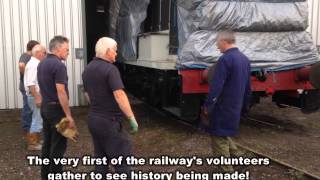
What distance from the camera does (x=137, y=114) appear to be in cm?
956

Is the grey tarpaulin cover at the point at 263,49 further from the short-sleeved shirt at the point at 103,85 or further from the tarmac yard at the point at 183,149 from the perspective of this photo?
the short-sleeved shirt at the point at 103,85

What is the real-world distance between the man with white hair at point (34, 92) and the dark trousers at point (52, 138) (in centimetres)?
113

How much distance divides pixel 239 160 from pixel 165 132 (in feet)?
8.30

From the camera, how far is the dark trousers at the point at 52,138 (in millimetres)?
4684

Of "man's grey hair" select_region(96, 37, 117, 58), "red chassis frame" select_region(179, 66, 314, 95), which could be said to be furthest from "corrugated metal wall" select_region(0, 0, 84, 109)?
"man's grey hair" select_region(96, 37, 117, 58)

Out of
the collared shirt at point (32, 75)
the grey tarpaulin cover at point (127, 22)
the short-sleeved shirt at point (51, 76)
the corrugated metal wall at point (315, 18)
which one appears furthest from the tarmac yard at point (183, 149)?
the corrugated metal wall at point (315, 18)

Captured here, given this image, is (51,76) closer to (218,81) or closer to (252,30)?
(218,81)

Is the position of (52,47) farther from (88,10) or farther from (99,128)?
(88,10)

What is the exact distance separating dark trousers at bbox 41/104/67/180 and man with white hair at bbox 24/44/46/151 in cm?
113

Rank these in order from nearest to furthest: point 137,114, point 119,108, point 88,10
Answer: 1. point 119,108
2. point 137,114
3. point 88,10

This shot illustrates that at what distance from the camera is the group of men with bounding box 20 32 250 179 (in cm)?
410

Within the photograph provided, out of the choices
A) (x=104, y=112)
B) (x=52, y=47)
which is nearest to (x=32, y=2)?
(x=52, y=47)

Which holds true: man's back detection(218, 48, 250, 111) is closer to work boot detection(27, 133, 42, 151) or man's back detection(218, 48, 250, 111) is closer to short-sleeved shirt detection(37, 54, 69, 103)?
short-sleeved shirt detection(37, 54, 69, 103)

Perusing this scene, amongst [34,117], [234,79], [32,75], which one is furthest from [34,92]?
[234,79]
